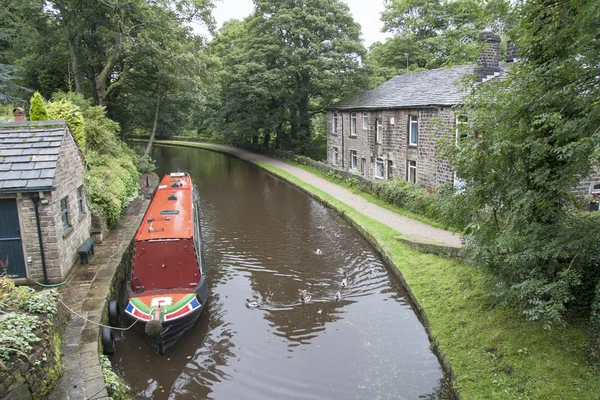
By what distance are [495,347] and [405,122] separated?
16.2 metres

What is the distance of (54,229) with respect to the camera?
10.2 m

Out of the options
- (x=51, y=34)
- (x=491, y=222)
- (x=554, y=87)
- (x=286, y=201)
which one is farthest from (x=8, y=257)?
(x=51, y=34)

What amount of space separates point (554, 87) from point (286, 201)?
1749 cm

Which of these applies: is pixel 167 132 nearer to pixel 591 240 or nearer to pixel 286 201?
pixel 286 201

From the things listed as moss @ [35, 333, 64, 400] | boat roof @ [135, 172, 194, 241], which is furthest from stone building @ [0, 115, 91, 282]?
moss @ [35, 333, 64, 400]

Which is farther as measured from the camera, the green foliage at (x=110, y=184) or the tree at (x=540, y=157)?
the green foliage at (x=110, y=184)

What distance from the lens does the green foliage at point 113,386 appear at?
720 centimetres

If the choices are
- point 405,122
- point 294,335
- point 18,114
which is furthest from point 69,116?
point 405,122

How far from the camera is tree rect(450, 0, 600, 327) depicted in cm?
678

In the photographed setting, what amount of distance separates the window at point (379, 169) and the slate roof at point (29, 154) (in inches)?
716

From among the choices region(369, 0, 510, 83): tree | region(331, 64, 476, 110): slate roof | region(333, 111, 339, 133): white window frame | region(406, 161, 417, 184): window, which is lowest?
region(406, 161, 417, 184): window

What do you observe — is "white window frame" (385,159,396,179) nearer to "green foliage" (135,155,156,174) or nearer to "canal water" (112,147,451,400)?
"canal water" (112,147,451,400)

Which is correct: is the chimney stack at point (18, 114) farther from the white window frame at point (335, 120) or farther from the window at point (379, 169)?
the white window frame at point (335, 120)

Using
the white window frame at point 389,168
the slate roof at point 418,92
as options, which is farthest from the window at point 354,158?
the white window frame at point 389,168
